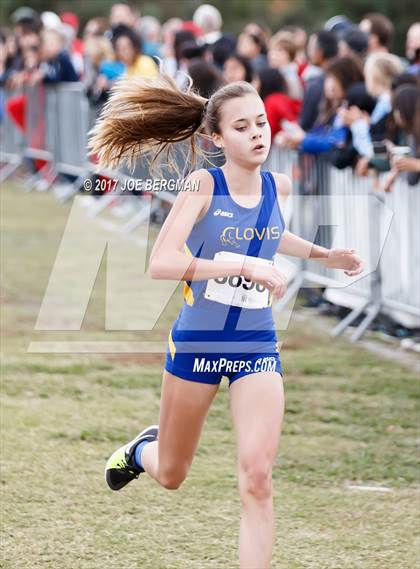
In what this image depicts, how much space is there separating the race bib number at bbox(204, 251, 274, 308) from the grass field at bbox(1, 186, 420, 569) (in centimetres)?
110

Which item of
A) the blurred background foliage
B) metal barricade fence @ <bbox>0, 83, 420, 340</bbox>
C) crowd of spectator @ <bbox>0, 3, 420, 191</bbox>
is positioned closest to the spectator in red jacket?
crowd of spectator @ <bbox>0, 3, 420, 191</bbox>

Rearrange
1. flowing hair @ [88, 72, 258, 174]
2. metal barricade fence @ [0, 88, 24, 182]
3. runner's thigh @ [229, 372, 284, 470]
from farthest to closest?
1. metal barricade fence @ [0, 88, 24, 182]
2. flowing hair @ [88, 72, 258, 174]
3. runner's thigh @ [229, 372, 284, 470]

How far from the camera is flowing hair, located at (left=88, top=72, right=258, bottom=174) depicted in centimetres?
487

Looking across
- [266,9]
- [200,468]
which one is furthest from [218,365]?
[266,9]

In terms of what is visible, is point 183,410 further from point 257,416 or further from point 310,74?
point 310,74

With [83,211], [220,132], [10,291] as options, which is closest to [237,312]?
[220,132]

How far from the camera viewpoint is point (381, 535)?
522 cm

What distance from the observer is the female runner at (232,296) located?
4227 millimetres

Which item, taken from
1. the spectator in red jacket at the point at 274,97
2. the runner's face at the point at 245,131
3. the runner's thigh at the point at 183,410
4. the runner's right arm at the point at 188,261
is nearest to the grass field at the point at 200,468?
the runner's thigh at the point at 183,410

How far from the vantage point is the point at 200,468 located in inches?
242

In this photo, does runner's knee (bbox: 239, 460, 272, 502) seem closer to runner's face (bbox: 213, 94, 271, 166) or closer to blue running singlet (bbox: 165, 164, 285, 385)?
blue running singlet (bbox: 165, 164, 285, 385)

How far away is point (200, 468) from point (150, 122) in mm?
2007

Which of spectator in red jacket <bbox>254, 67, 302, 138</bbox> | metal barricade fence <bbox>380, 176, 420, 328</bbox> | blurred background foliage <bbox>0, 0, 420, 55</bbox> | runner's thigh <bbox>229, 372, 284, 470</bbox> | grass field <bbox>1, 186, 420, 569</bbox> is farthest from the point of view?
blurred background foliage <bbox>0, 0, 420, 55</bbox>

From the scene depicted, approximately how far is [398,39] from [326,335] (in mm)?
32117
